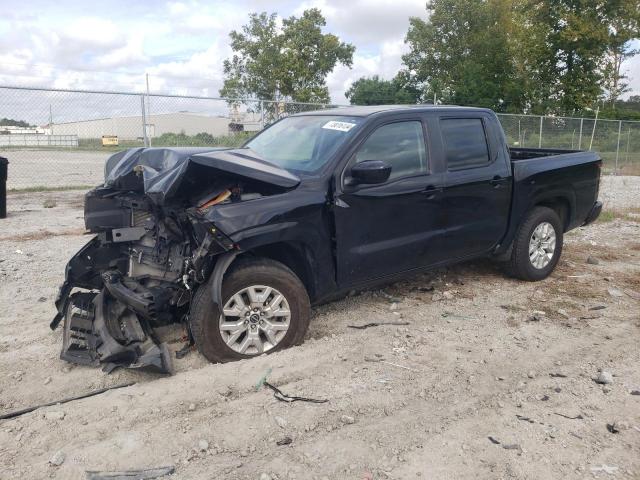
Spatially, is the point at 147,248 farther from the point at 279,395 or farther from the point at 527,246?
the point at 527,246

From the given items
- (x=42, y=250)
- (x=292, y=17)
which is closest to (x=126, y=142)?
(x=42, y=250)

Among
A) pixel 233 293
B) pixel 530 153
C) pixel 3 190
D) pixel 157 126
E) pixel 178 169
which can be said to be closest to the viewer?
pixel 178 169

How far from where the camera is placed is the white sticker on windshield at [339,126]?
178 inches

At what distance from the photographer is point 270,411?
3.25m

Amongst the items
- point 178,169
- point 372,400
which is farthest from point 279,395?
point 178,169

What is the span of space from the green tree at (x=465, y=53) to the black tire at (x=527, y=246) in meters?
35.4

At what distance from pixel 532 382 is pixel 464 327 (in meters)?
1.03

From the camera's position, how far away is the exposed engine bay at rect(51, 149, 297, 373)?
12.2 feet

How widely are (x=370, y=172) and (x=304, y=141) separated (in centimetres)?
87

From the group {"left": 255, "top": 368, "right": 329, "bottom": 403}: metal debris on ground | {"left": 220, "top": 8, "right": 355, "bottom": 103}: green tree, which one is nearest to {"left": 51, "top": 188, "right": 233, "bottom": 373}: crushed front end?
{"left": 255, "top": 368, "right": 329, "bottom": 403}: metal debris on ground

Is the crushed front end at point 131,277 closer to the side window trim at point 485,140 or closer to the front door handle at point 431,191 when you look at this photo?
the front door handle at point 431,191

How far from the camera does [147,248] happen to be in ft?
14.1

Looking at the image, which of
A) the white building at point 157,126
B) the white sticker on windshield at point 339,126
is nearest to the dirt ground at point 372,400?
the white sticker on windshield at point 339,126

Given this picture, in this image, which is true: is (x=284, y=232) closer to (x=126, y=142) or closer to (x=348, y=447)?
(x=348, y=447)
